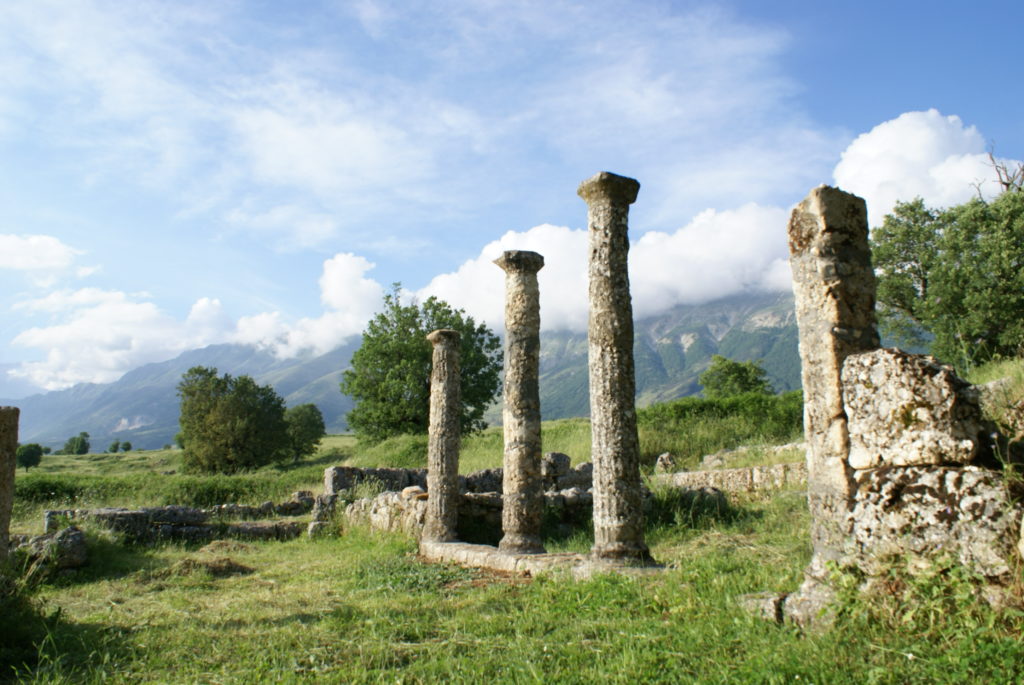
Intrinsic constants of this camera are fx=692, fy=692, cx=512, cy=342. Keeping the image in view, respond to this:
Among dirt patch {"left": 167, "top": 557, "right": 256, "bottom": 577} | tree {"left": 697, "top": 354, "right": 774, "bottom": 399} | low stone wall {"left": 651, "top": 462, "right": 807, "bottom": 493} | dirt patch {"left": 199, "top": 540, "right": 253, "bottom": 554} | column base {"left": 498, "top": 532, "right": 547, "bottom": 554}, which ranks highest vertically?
tree {"left": 697, "top": 354, "right": 774, "bottom": 399}

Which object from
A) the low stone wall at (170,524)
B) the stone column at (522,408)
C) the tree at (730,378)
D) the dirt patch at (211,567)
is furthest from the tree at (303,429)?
the stone column at (522,408)

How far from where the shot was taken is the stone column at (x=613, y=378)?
8.65 meters

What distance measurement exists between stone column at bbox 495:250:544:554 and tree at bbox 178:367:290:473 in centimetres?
4066

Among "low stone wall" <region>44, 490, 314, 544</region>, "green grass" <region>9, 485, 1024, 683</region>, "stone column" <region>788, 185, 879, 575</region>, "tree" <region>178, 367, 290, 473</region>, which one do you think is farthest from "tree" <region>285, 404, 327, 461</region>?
"stone column" <region>788, 185, 879, 575</region>

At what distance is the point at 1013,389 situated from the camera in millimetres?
12234

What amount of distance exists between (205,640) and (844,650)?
5310mm

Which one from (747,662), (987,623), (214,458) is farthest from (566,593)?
(214,458)

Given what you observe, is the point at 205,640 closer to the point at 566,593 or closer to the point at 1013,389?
the point at 566,593

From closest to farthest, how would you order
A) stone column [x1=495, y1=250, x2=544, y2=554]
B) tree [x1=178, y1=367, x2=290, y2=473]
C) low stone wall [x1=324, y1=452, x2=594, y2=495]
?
stone column [x1=495, y1=250, x2=544, y2=554] < low stone wall [x1=324, y1=452, x2=594, y2=495] < tree [x1=178, y1=367, x2=290, y2=473]

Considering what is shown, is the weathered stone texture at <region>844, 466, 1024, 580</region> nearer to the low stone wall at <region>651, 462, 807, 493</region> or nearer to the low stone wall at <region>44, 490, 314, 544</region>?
the low stone wall at <region>651, 462, 807, 493</region>

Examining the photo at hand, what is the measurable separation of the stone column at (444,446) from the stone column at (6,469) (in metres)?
6.67

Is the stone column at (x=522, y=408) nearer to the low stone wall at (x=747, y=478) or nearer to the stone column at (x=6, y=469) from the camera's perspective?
the low stone wall at (x=747, y=478)

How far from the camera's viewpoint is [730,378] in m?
71.2

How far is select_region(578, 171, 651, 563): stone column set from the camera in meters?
8.65
